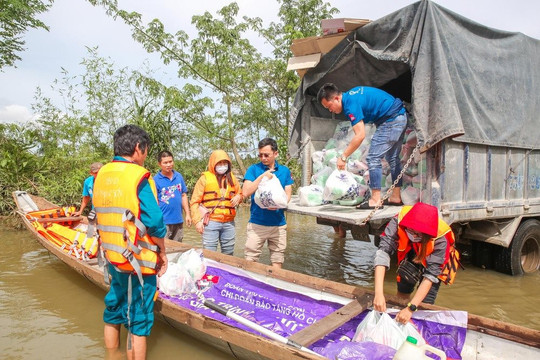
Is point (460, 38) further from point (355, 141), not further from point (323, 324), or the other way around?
point (323, 324)

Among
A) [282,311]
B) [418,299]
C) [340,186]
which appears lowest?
[282,311]

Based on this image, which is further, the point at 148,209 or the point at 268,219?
the point at 268,219

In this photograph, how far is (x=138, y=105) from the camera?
1145 cm

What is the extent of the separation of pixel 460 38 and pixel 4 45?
1309cm

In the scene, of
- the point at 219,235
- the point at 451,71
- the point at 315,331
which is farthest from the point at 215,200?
the point at 451,71

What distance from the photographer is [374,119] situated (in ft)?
13.2

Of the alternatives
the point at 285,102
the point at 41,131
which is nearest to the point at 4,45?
the point at 41,131

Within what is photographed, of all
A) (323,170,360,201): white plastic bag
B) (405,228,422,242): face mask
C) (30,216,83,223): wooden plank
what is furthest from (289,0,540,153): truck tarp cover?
(30,216,83,223): wooden plank

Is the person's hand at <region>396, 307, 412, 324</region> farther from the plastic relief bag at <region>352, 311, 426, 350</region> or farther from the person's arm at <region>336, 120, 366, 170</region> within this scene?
the person's arm at <region>336, 120, 366, 170</region>

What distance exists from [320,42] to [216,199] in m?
2.26

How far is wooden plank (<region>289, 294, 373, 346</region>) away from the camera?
2260 millimetres

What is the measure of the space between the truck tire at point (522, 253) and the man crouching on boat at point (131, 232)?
4.31m

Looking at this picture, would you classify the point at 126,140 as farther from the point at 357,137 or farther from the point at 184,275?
the point at 357,137

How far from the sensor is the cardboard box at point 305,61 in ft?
14.9
